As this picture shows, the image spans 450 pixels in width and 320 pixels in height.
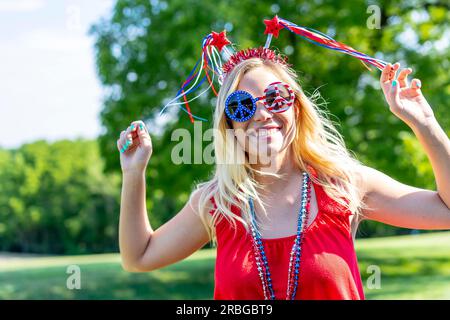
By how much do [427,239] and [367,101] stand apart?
1413 cm

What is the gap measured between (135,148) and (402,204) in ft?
3.41

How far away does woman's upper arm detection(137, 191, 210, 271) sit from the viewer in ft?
7.95

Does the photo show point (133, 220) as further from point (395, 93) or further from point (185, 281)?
point (185, 281)

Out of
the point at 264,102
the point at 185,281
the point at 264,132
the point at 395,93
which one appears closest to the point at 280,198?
the point at 264,132

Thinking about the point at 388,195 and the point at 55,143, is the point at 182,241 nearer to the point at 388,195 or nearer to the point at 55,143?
the point at 388,195

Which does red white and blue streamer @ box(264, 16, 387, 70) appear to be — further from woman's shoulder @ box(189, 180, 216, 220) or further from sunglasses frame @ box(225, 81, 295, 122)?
woman's shoulder @ box(189, 180, 216, 220)

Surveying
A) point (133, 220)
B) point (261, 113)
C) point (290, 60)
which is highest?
point (290, 60)

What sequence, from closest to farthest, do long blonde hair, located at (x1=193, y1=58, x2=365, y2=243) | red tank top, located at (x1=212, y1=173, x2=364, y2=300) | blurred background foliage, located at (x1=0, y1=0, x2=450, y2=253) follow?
red tank top, located at (x1=212, y1=173, x2=364, y2=300) → long blonde hair, located at (x1=193, y1=58, x2=365, y2=243) → blurred background foliage, located at (x1=0, y1=0, x2=450, y2=253)

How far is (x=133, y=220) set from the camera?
241cm

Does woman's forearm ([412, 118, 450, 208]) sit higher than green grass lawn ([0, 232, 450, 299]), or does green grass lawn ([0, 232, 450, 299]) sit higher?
woman's forearm ([412, 118, 450, 208])

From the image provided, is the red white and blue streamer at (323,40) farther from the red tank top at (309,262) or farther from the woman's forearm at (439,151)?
the red tank top at (309,262)

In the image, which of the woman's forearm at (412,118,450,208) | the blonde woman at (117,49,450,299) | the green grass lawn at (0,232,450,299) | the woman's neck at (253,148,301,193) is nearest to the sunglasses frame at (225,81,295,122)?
the blonde woman at (117,49,450,299)

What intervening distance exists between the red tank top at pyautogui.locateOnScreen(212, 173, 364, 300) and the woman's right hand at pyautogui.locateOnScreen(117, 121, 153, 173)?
1.42 feet
